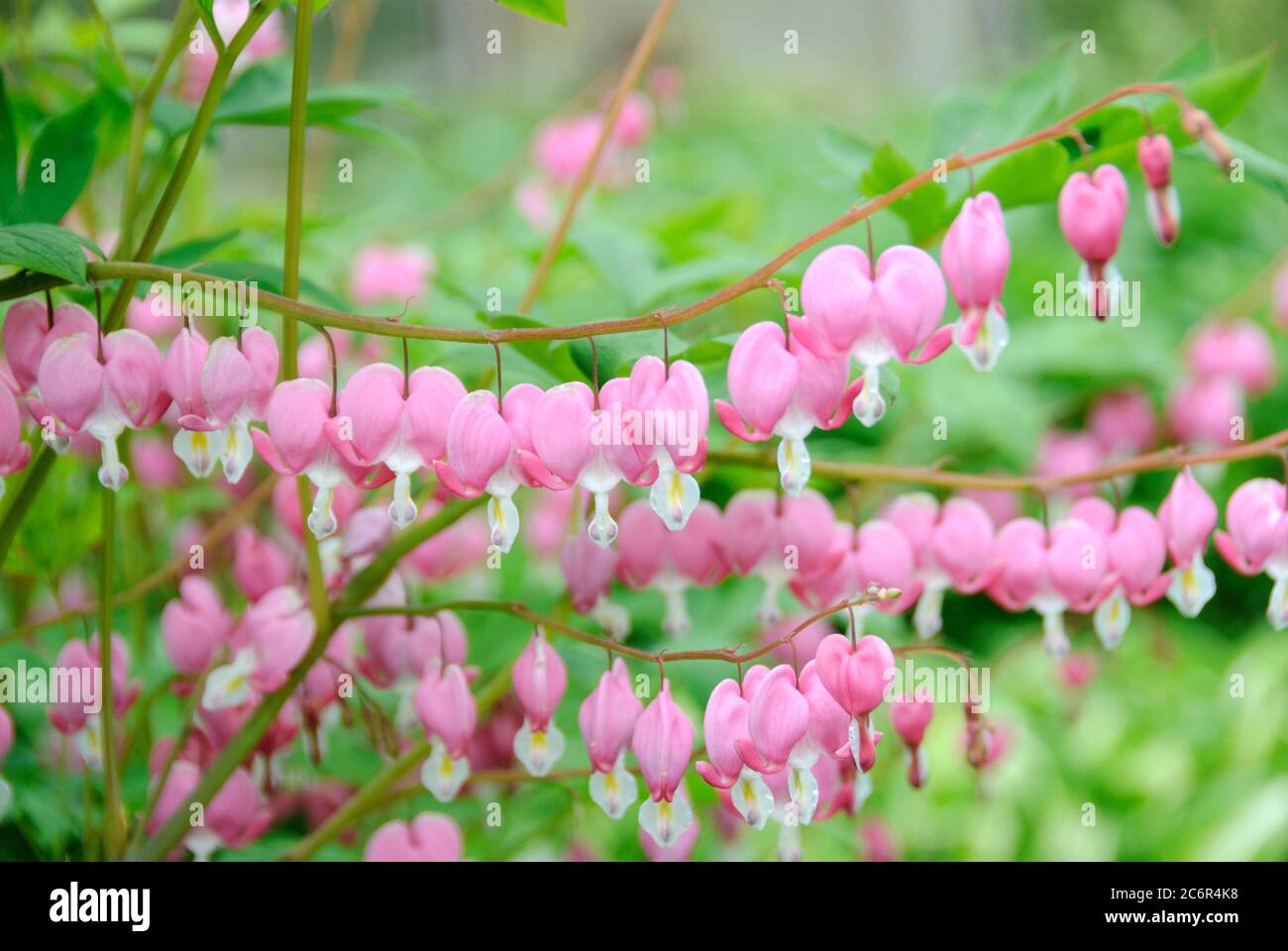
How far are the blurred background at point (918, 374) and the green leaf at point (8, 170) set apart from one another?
12 centimetres

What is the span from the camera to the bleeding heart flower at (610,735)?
28.7 inches

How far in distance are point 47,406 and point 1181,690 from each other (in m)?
2.12

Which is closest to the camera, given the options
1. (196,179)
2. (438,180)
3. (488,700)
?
(488,700)

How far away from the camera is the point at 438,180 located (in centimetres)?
494

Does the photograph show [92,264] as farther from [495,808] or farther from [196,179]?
[196,179]

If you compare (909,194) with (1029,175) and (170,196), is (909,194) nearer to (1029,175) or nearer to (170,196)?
(1029,175)

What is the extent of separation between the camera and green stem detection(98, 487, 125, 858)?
771mm

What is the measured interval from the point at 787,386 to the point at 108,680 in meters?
0.48

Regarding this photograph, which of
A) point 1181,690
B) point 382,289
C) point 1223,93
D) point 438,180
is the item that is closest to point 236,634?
point 1223,93

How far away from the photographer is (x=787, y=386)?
25.9 inches

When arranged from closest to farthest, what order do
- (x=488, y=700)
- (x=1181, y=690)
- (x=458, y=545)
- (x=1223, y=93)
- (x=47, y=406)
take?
(x=47, y=406) < (x=1223, y=93) < (x=488, y=700) < (x=458, y=545) < (x=1181, y=690)

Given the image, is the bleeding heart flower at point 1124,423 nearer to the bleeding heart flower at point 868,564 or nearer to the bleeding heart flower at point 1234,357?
the bleeding heart flower at point 1234,357

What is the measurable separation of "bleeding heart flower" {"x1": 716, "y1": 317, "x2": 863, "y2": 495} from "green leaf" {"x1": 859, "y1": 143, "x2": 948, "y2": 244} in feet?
0.62

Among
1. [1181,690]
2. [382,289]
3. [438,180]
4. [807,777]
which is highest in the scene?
[438,180]
